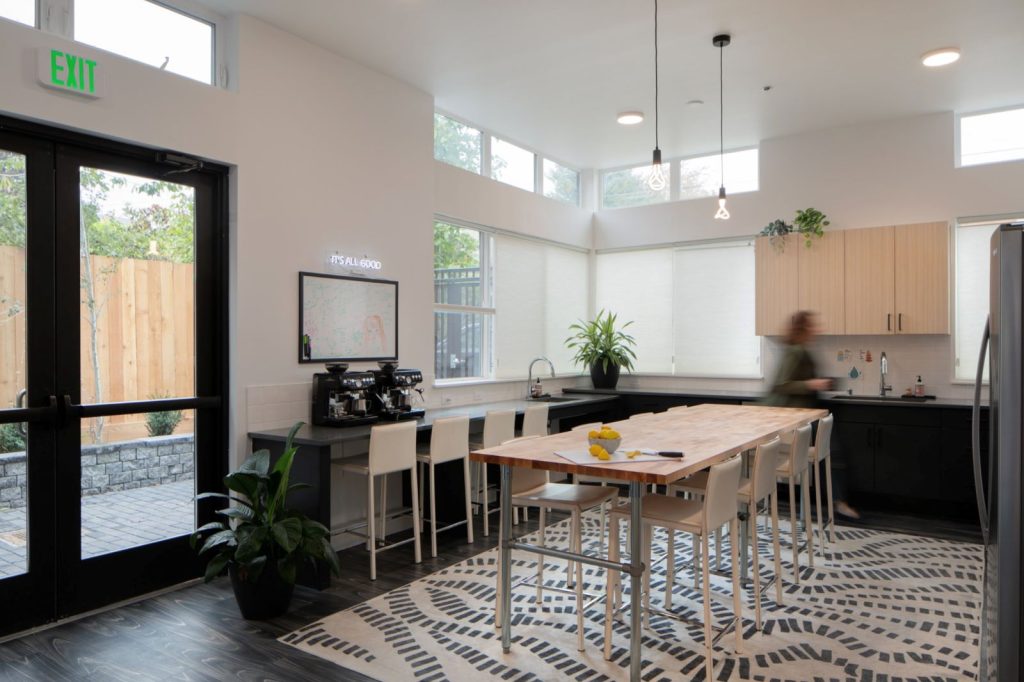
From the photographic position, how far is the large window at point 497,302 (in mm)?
6086

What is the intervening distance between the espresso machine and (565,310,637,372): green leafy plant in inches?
114

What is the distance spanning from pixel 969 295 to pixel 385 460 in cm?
515

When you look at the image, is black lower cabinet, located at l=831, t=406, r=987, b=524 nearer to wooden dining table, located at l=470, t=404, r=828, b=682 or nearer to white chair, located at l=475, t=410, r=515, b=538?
wooden dining table, located at l=470, t=404, r=828, b=682

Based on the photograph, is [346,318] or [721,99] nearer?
[346,318]

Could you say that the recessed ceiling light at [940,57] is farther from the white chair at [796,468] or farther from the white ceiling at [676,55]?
the white chair at [796,468]

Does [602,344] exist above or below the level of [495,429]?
above

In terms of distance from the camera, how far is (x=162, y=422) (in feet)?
13.1

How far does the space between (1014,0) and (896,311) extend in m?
2.69

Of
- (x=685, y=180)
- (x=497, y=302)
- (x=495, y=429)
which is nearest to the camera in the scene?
(x=495, y=429)

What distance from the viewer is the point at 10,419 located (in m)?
3.33

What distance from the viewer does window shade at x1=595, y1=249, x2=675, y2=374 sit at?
24.9 ft

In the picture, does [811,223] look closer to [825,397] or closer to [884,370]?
[884,370]

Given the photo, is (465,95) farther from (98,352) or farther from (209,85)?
(98,352)

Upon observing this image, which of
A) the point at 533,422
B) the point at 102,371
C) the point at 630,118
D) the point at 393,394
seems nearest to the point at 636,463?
the point at 393,394
